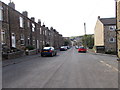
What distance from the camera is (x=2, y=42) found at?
1834 centimetres

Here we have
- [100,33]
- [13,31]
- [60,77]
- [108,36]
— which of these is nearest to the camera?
[60,77]

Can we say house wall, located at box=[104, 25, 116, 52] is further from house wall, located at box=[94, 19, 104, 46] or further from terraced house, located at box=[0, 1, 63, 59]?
terraced house, located at box=[0, 1, 63, 59]

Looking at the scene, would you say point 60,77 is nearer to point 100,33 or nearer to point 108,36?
point 108,36

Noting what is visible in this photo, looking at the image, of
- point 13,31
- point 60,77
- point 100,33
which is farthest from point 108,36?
point 60,77

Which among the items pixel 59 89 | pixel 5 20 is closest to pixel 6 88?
pixel 59 89

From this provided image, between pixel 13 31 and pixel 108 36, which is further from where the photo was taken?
pixel 108 36

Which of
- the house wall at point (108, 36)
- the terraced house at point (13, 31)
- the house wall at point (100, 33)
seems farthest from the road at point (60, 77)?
the house wall at point (100, 33)

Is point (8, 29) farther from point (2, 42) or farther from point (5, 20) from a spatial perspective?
point (2, 42)

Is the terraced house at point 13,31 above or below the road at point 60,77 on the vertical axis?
above

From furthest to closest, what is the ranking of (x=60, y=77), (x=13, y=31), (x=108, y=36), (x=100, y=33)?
(x=100, y=33)
(x=108, y=36)
(x=13, y=31)
(x=60, y=77)

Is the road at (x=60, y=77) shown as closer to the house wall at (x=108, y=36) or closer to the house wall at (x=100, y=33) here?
the house wall at (x=108, y=36)

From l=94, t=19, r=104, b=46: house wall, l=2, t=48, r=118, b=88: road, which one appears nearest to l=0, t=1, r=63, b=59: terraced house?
l=2, t=48, r=118, b=88: road

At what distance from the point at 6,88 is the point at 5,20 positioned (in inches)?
624

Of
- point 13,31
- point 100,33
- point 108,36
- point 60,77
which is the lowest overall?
point 60,77
